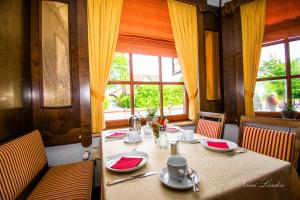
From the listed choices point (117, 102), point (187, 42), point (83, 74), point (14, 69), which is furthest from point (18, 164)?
point (187, 42)

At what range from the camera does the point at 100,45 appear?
201 cm

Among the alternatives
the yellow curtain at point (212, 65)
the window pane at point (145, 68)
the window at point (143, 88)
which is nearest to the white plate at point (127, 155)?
the window at point (143, 88)

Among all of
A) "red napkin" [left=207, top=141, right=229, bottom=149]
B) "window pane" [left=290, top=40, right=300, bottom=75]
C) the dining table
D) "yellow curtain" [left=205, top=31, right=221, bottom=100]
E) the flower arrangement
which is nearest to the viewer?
the dining table

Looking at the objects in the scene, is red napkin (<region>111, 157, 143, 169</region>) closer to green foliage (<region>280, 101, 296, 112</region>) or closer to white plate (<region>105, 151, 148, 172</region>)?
white plate (<region>105, 151, 148, 172</region>)

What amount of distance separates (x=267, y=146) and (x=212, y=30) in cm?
223

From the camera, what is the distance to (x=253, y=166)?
33.3 inches

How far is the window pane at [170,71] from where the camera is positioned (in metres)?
2.71

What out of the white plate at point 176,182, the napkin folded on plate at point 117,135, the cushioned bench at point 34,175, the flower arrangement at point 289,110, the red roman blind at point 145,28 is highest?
the red roman blind at point 145,28

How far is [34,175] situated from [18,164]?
0.26m

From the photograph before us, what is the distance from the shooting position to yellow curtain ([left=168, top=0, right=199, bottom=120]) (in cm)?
247

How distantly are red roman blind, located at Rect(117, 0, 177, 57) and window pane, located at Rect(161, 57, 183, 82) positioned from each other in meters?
0.19

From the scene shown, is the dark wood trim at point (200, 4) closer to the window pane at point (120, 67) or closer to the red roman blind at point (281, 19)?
the red roman blind at point (281, 19)

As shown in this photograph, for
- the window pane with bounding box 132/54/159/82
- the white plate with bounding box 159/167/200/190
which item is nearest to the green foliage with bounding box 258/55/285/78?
the window pane with bounding box 132/54/159/82

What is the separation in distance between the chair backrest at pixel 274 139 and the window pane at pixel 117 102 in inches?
61.4
